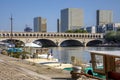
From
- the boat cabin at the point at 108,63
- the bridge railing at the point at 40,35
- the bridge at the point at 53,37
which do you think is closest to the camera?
the boat cabin at the point at 108,63

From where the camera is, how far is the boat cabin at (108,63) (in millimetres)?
10695

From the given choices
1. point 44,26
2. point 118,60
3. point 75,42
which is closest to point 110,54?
point 118,60

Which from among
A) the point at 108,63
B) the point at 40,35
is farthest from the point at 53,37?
the point at 108,63

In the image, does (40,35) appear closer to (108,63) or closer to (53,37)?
(53,37)

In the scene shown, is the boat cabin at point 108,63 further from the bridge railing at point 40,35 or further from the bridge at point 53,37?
the bridge railing at point 40,35

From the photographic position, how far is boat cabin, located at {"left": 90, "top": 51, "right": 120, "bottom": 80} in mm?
10695

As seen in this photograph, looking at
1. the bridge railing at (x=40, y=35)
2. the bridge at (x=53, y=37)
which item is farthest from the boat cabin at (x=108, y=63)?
the bridge railing at (x=40, y=35)

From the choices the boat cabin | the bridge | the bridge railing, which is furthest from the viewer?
the bridge railing

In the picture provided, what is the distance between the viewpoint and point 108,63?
11188 mm

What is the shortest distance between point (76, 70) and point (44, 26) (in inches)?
7190

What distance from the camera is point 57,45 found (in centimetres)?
12088

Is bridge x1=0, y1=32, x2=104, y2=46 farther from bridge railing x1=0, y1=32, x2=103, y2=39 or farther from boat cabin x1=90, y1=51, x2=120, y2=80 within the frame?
boat cabin x1=90, y1=51, x2=120, y2=80

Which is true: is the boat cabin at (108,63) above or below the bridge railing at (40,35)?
below

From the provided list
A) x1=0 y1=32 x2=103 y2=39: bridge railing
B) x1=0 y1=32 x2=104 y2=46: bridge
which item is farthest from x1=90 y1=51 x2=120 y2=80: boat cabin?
x1=0 y1=32 x2=103 y2=39: bridge railing
